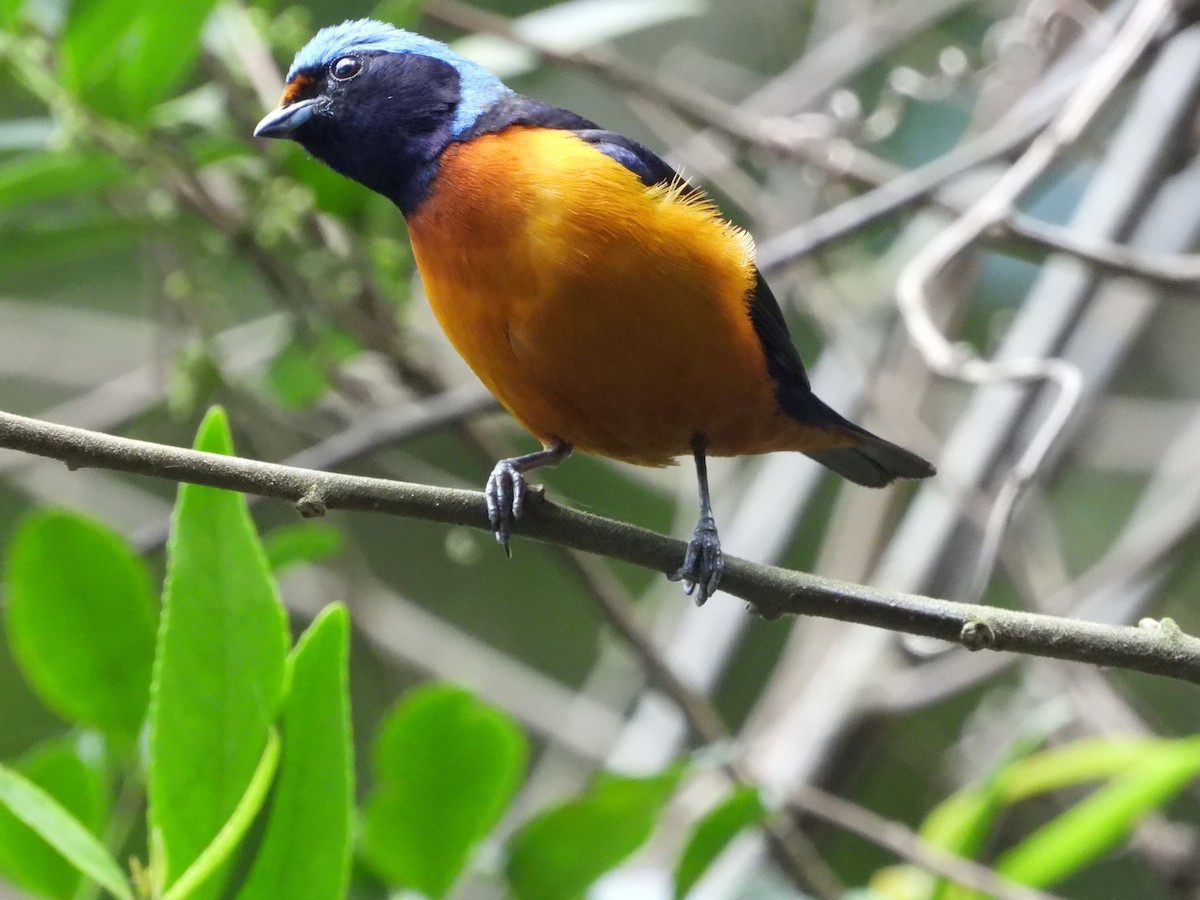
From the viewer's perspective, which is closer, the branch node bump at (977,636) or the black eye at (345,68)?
the branch node bump at (977,636)

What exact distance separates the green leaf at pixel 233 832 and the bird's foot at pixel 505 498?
0.44 meters

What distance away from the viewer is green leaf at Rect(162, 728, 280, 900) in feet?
6.14

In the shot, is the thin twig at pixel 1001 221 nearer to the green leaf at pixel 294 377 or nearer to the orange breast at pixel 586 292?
the orange breast at pixel 586 292

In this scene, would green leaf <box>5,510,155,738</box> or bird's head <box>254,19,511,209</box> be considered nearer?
green leaf <box>5,510,155,738</box>

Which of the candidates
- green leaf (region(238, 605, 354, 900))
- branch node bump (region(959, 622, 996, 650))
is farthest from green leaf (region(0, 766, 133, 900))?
branch node bump (region(959, 622, 996, 650))

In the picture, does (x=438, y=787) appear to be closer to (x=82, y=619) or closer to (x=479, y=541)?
(x=82, y=619)

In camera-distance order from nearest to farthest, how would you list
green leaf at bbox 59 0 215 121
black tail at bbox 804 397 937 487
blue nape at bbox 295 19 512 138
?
1. blue nape at bbox 295 19 512 138
2. black tail at bbox 804 397 937 487
3. green leaf at bbox 59 0 215 121

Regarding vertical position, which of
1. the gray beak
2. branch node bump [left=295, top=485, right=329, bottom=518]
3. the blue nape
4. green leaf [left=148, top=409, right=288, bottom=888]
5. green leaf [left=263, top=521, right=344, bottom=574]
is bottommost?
green leaf [left=263, top=521, right=344, bottom=574]

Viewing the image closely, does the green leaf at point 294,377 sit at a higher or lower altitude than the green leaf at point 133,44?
lower

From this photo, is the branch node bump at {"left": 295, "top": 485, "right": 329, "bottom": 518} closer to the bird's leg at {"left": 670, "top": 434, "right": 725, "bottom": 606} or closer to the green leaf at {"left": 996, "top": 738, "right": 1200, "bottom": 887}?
the bird's leg at {"left": 670, "top": 434, "right": 725, "bottom": 606}

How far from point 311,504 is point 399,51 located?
156 cm

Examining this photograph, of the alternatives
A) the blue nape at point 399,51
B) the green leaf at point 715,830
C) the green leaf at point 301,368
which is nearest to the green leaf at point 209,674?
the green leaf at point 715,830

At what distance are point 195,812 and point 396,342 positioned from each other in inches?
64.9

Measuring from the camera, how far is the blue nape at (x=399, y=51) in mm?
2926
